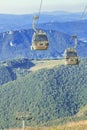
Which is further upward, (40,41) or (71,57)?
(40,41)

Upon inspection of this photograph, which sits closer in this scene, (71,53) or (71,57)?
(71,57)

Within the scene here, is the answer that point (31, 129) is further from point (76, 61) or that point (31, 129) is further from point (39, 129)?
point (76, 61)

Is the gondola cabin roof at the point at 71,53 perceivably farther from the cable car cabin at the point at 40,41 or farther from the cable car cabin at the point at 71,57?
the cable car cabin at the point at 40,41

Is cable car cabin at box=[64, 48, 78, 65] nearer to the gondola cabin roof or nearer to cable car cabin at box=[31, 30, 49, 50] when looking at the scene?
the gondola cabin roof

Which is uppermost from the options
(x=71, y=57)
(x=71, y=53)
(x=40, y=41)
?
(x=40, y=41)

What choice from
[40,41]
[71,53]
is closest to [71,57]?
[71,53]

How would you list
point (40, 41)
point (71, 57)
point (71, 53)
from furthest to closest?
point (71, 53), point (71, 57), point (40, 41)

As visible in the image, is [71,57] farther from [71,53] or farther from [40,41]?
[40,41]

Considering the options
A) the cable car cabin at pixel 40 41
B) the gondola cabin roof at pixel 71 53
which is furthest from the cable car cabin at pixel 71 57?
the cable car cabin at pixel 40 41

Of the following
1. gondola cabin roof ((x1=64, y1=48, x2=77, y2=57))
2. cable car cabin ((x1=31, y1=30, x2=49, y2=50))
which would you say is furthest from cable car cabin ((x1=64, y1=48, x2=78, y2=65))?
cable car cabin ((x1=31, y1=30, x2=49, y2=50))

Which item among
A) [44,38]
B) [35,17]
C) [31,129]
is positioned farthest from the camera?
[31,129]

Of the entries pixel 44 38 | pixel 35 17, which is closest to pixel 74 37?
pixel 44 38
